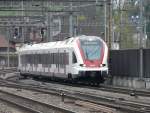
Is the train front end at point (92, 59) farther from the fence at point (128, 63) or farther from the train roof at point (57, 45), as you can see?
the fence at point (128, 63)

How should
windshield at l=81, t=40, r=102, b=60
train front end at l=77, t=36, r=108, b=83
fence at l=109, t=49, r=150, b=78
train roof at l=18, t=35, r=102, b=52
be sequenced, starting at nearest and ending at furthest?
fence at l=109, t=49, r=150, b=78 < train front end at l=77, t=36, r=108, b=83 < windshield at l=81, t=40, r=102, b=60 < train roof at l=18, t=35, r=102, b=52

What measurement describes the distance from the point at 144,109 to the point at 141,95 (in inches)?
311

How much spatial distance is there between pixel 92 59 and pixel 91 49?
2.27ft

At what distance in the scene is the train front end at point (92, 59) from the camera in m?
33.6

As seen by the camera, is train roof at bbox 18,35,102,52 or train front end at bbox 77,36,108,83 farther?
train roof at bbox 18,35,102,52

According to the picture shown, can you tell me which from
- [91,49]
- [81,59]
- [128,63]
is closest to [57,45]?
[91,49]

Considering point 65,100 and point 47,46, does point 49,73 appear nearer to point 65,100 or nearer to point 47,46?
point 47,46

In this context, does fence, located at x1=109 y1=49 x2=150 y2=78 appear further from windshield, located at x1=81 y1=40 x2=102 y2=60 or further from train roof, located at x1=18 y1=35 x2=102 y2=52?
train roof, located at x1=18 y1=35 x2=102 y2=52

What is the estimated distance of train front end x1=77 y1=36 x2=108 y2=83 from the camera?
110 feet

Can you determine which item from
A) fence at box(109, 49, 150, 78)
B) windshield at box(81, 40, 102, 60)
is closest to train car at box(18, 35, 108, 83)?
windshield at box(81, 40, 102, 60)

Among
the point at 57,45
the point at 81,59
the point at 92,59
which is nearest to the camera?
the point at 81,59

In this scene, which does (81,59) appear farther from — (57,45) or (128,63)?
(57,45)

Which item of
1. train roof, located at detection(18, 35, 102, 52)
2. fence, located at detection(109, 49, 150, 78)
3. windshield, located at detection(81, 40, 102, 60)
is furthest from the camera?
train roof, located at detection(18, 35, 102, 52)

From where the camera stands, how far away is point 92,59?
33.9m
